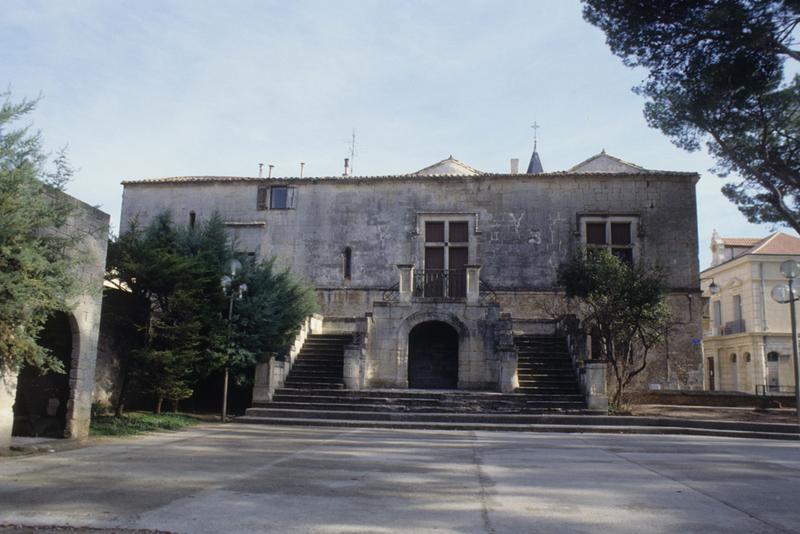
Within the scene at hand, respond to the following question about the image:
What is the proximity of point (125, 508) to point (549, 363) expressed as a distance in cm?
1370

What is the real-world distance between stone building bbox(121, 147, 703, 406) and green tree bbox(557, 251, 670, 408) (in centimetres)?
291

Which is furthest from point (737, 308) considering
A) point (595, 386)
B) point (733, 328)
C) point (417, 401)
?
point (417, 401)

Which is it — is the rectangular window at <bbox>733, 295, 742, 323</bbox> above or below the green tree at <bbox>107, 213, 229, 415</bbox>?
above

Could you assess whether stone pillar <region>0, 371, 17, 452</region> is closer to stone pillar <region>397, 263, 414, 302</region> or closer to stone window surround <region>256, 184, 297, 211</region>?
stone pillar <region>397, 263, 414, 302</region>

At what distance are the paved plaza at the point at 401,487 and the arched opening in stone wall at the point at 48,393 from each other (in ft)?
3.99

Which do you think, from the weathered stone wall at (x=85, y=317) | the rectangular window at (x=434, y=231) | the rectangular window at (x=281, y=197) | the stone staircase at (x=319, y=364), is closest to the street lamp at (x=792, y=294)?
the stone staircase at (x=319, y=364)

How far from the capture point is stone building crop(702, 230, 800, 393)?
34875mm

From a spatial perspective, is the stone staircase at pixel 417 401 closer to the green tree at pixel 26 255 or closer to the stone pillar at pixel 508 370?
the stone pillar at pixel 508 370

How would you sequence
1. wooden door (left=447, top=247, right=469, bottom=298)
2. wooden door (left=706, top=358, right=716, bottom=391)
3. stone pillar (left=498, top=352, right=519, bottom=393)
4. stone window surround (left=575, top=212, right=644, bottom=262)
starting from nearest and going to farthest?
stone pillar (left=498, top=352, right=519, bottom=393) → wooden door (left=447, top=247, right=469, bottom=298) → stone window surround (left=575, top=212, right=644, bottom=262) → wooden door (left=706, top=358, right=716, bottom=391)

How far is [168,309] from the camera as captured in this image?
14.2m

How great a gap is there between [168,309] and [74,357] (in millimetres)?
3893

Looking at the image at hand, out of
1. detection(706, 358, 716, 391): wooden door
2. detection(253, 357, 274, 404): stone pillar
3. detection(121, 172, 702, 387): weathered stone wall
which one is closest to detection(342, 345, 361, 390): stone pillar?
detection(253, 357, 274, 404): stone pillar

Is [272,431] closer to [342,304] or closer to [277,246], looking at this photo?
[342,304]

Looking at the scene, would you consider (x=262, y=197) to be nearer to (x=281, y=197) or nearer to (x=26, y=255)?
(x=281, y=197)
